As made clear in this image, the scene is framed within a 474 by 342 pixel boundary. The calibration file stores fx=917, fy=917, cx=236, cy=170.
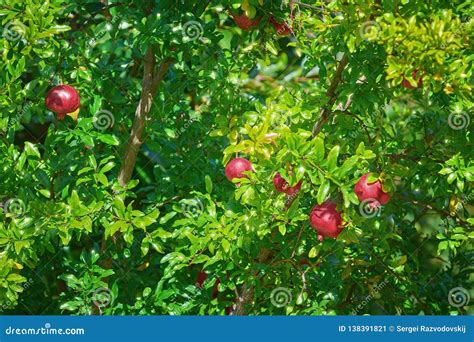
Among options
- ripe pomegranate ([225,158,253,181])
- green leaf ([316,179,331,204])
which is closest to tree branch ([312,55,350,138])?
ripe pomegranate ([225,158,253,181])

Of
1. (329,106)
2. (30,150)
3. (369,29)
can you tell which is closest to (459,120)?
(329,106)

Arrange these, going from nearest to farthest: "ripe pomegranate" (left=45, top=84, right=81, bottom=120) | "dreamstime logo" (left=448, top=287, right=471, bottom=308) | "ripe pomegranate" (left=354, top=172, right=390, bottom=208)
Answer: "ripe pomegranate" (left=354, top=172, right=390, bottom=208) → "ripe pomegranate" (left=45, top=84, right=81, bottom=120) → "dreamstime logo" (left=448, top=287, right=471, bottom=308)

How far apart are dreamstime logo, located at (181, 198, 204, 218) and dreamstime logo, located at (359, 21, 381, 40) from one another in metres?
0.80

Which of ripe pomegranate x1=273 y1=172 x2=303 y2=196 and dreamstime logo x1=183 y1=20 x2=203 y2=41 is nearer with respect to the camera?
ripe pomegranate x1=273 y1=172 x2=303 y2=196

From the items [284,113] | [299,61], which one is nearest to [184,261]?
[284,113]

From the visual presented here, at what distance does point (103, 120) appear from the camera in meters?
3.07

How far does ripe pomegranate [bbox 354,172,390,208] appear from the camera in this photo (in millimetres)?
2473

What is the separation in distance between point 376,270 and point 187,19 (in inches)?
42.4

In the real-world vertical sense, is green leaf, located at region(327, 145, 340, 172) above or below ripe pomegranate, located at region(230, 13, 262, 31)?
below

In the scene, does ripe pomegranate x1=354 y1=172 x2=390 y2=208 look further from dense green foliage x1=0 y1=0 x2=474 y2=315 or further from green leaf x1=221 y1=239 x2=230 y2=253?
green leaf x1=221 y1=239 x2=230 y2=253

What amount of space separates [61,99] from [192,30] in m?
0.47

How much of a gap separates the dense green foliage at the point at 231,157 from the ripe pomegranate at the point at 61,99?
82mm

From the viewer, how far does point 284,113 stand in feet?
9.05

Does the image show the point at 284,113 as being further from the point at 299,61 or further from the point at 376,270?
the point at 299,61
